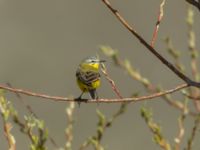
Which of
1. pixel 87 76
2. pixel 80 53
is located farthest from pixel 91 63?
pixel 80 53

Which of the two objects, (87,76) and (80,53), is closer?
(87,76)

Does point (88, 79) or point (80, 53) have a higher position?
point (80, 53)

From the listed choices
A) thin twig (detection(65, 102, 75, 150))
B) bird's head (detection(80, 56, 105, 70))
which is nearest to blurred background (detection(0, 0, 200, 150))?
bird's head (detection(80, 56, 105, 70))

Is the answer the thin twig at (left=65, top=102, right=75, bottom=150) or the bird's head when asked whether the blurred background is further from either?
the thin twig at (left=65, top=102, right=75, bottom=150)

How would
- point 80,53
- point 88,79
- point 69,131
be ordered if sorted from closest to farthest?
point 69,131 → point 88,79 → point 80,53

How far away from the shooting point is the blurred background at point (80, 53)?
46.9ft

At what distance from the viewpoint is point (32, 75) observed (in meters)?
16.2

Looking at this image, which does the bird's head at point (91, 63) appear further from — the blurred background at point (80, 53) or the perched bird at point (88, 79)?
the blurred background at point (80, 53)

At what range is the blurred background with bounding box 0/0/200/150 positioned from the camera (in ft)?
46.9


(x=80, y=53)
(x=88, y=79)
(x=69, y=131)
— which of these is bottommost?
(x=69, y=131)

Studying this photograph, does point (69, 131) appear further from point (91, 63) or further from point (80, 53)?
point (80, 53)

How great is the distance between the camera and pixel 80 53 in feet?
54.3

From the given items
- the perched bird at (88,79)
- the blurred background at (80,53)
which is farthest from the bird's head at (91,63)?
the blurred background at (80,53)

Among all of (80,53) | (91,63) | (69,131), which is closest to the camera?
(69,131)
